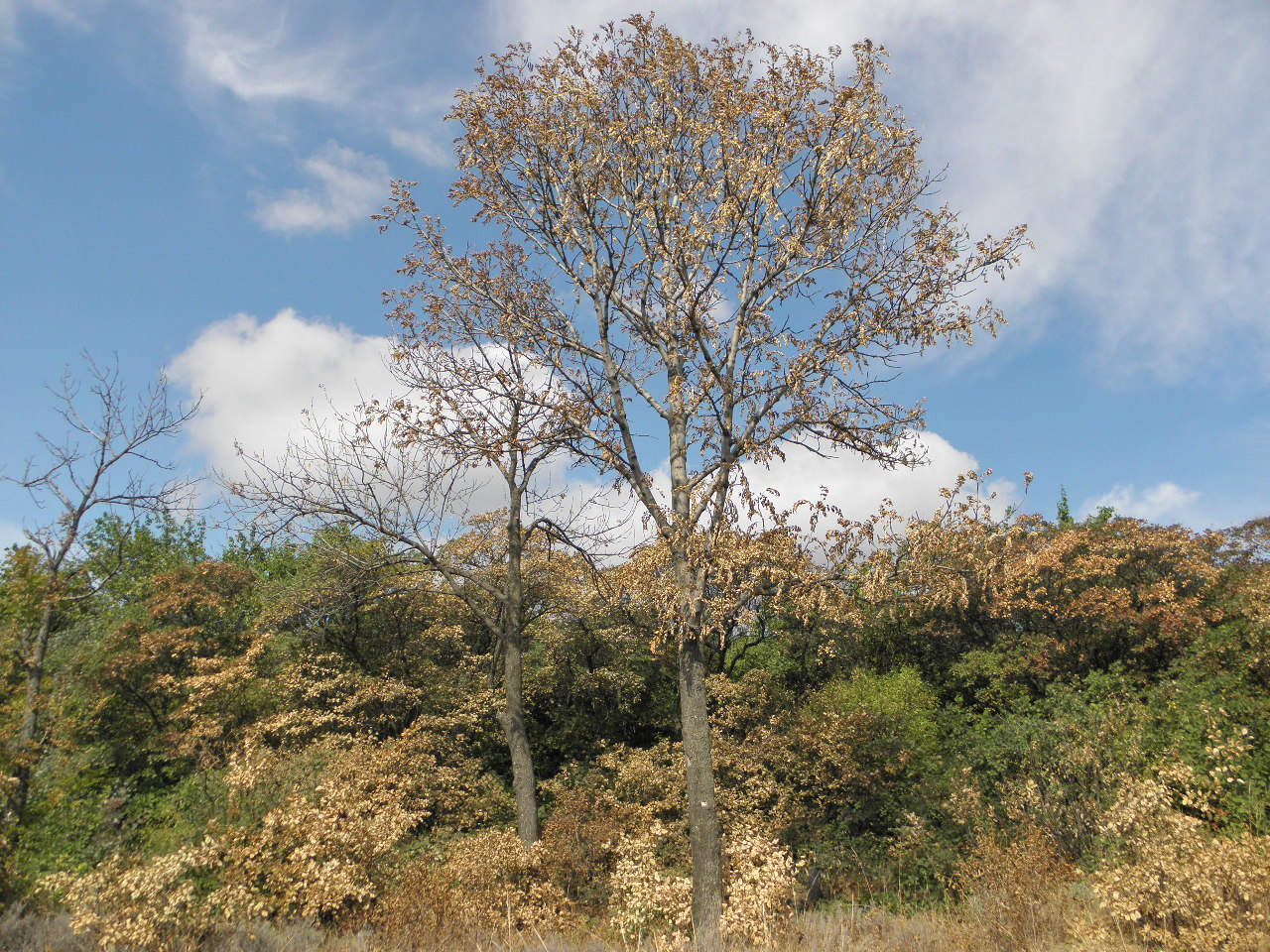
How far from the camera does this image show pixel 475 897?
8867mm

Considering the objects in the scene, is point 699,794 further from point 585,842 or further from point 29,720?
point 29,720

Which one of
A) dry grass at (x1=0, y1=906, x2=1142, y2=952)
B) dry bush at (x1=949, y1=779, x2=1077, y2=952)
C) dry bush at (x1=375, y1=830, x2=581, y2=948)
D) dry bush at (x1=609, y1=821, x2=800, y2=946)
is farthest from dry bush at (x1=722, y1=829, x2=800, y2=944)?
dry bush at (x1=375, y1=830, x2=581, y2=948)

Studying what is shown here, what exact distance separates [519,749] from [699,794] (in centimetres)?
531

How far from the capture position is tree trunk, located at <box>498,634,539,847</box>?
41.8 ft

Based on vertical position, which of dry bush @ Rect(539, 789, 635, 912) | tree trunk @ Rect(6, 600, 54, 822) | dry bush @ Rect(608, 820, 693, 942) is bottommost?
dry bush @ Rect(539, 789, 635, 912)

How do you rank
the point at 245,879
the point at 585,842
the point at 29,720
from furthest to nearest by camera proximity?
the point at 585,842
the point at 29,720
the point at 245,879

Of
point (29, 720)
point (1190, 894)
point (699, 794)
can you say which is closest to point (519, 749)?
point (699, 794)

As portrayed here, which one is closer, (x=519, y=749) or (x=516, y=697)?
(x=519, y=749)

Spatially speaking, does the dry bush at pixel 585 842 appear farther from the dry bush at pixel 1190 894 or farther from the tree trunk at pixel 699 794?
the dry bush at pixel 1190 894

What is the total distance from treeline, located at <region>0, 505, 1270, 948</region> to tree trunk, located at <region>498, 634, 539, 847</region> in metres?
0.70

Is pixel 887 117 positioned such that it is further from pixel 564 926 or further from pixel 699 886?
pixel 564 926

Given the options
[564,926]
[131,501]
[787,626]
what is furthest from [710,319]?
[787,626]

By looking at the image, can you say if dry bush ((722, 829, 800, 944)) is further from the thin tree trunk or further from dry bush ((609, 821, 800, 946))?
the thin tree trunk

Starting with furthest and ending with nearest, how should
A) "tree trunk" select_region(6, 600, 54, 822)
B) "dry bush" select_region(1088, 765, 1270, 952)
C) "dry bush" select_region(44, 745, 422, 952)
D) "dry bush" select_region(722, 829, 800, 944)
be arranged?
"tree trunk" select_region(6, 600, 54, 822), "dry bush" select_region(722, 829, 800, 944), "dry bush" select_region(44, 745, 422, 952), "dry bush" select_region(1088, 765, 1270, 952)
